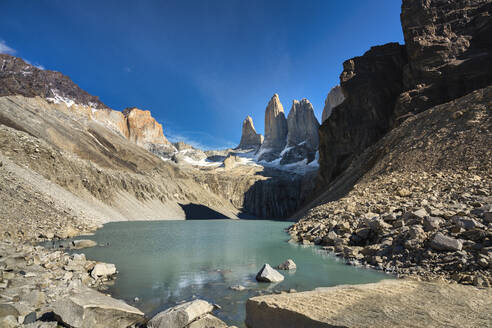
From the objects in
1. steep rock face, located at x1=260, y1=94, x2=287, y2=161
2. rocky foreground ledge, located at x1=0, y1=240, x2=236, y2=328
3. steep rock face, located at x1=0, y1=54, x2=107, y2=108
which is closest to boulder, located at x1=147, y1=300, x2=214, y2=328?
rocky foreground ledge, located at x1=0, y1=240, x2=236, y2=328

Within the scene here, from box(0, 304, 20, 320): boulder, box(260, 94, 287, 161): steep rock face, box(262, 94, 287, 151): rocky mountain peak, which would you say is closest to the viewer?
box(0, 304, 20, 320): boulder

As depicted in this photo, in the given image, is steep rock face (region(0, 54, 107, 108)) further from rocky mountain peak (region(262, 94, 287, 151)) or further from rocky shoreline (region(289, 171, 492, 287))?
rocky shoreline (region(289, 171, 492, 287))

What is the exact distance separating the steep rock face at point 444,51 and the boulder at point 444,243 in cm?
4554

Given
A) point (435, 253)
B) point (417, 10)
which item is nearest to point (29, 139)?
point (435, 253)

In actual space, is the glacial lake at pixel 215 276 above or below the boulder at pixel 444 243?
below

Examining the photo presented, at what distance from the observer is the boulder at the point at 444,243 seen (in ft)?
25.0

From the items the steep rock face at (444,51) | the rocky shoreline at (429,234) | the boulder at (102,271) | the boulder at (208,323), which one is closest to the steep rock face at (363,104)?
the steep rock face at (444,51)

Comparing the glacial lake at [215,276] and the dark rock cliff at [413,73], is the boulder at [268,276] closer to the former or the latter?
the glacial lake at [215,276]

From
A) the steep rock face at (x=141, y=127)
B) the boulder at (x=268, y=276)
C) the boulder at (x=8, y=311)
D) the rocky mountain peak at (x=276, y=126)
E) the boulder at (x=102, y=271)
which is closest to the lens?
the boulder at (x=8, y=311)

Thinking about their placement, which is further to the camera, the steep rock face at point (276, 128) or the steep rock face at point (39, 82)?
the steep rock face at point (276, 128)

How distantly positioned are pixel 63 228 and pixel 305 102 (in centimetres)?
16798

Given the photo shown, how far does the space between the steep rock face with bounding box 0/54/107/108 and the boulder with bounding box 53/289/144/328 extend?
129m

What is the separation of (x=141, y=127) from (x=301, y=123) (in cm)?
11256

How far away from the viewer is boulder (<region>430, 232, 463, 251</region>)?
25.0 feet
